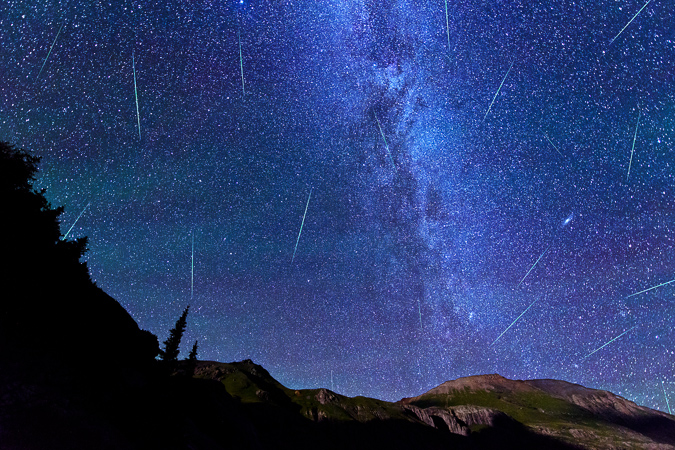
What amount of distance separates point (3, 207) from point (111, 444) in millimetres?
25201

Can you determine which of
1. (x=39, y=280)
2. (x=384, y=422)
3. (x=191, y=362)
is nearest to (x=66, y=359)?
(x=39, y=280)

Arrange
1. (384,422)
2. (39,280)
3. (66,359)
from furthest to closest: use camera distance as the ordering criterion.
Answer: (384,422) → (39,280) → (66,359)

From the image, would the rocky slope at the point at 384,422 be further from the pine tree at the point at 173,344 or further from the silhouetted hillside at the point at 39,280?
the silhouetted hillside at the point at 39,280

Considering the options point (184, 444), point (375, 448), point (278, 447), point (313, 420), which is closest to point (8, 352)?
point (184, 444)

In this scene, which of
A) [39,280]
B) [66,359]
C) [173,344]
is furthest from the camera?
[173,344]

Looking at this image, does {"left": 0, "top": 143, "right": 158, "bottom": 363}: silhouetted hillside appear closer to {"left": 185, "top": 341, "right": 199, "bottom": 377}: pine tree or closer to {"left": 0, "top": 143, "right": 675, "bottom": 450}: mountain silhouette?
{"left": 0, "top": 143, "right": 675, "bottom": 450}: mountain silhouette

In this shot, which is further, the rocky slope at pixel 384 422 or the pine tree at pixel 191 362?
the rocky slope at pixel 384 422

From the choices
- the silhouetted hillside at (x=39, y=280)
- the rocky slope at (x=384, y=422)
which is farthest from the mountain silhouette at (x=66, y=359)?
the rocky slope at (x=384, y=422)

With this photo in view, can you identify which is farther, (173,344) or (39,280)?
(173,344)

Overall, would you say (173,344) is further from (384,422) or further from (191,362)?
(384,422)

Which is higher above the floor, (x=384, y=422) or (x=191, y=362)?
(x=384, y=422)

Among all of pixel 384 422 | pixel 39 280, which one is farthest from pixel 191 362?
pixel 384 422

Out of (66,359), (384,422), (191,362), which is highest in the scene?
(384,422)

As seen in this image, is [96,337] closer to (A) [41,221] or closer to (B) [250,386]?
(A) [41,221]
